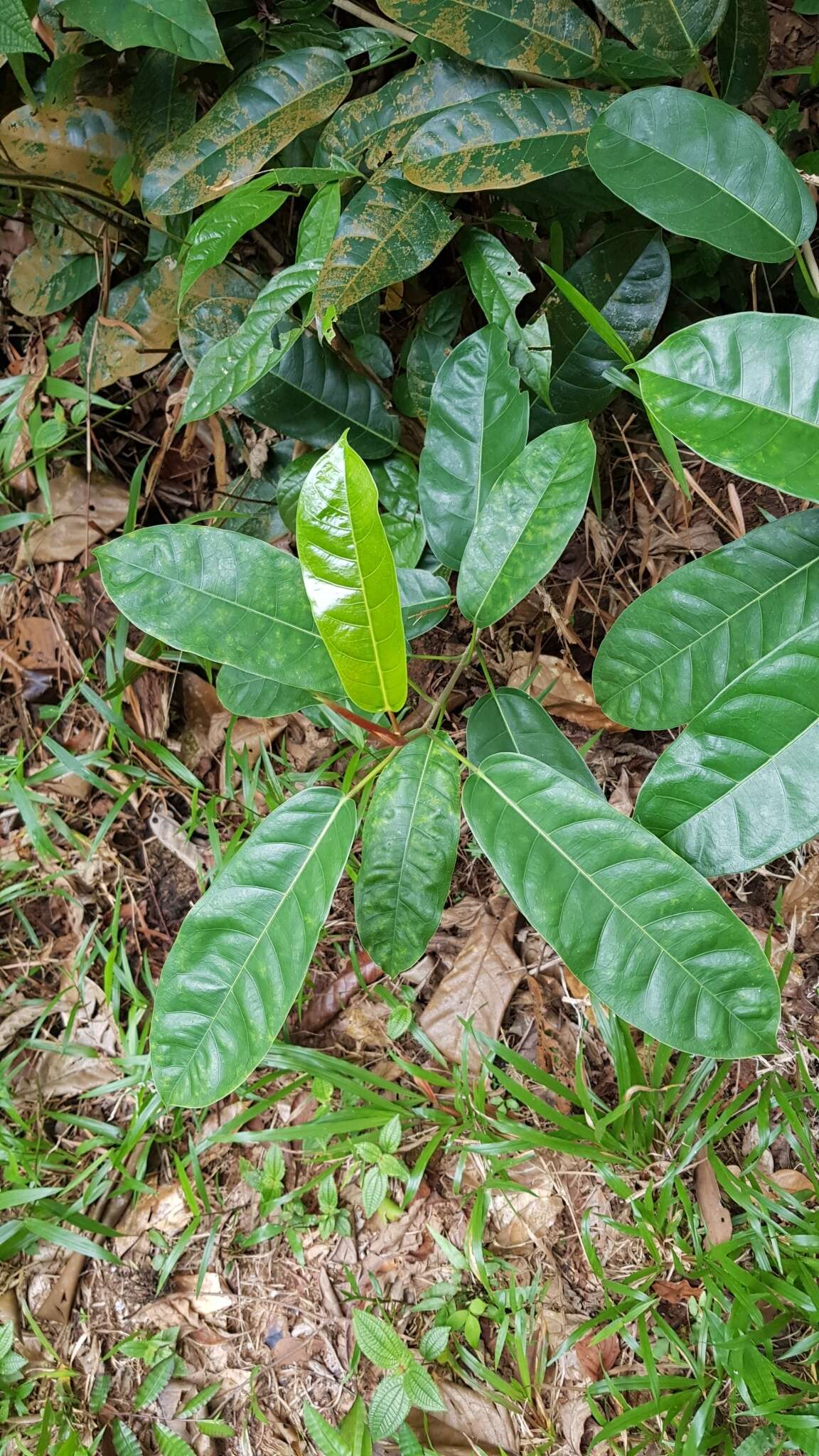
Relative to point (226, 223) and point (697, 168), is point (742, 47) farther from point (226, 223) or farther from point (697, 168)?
point (226, 223)

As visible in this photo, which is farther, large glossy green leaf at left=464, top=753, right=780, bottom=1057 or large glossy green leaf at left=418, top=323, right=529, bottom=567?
large glossy green leaf at left=418, top=323, right=529, bottom=567

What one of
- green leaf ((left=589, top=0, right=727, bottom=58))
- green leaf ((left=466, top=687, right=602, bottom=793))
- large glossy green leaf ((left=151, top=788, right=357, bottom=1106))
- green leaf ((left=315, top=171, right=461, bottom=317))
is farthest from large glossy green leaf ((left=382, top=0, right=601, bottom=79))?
large glossy green leaf ((left=151, top=788, right=357, bottom=1106))

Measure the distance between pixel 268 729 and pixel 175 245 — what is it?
0.87 m

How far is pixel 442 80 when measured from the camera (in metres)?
1.11

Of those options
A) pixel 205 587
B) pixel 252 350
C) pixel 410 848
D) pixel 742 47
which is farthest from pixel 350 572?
pixel 742 47

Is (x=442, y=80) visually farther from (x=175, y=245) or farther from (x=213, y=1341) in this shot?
(x=213, y=1341)

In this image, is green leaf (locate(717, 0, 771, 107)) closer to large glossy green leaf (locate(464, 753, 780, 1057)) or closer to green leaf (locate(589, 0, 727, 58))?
green leaf (locate(589, 0, 727, 58))

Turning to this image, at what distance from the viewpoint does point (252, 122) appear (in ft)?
3.92

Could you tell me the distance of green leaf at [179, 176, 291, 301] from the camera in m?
1.09

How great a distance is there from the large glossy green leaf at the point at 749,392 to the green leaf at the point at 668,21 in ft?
1.53

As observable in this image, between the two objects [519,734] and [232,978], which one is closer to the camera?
→ [232,978]

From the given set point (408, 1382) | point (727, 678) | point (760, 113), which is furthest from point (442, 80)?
point (408, 1382)

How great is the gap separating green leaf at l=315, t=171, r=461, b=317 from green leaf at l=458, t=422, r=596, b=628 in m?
0.31

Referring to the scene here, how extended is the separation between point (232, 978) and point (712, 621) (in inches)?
25.6
